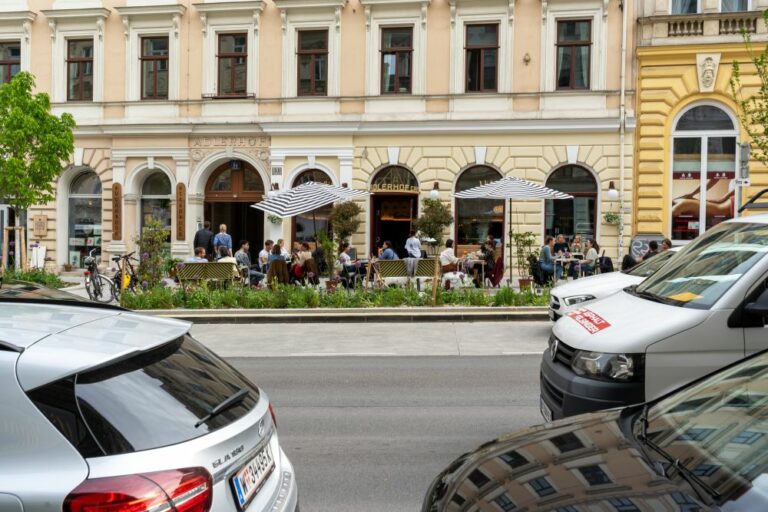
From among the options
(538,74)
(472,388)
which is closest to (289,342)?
(472,388)

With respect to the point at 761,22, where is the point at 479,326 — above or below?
below

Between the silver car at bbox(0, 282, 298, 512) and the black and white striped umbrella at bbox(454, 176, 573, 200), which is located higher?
the black and white striped umbrella at bbox(454, 176, 573, 200)

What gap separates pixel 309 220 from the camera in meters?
26.7

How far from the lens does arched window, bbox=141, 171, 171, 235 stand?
91.6 ft

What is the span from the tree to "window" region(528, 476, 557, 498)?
21152mm

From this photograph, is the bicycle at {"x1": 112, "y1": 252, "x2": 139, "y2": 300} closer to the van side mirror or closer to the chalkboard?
the van side mirror

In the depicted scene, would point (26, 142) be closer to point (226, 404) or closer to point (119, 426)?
point (226, 404)

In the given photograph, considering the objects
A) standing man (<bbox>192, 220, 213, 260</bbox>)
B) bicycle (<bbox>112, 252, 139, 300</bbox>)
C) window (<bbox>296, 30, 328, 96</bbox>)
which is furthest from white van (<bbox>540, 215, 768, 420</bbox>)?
window (<bbox>296, 30, 328, 96</bbox>)

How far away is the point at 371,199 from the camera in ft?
85.3

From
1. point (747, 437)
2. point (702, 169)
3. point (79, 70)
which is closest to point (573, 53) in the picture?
point (702, 169)

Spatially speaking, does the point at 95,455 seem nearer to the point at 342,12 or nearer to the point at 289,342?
the point at 289,342

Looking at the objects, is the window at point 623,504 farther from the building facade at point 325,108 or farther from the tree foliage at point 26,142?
the building facade at point 325,108

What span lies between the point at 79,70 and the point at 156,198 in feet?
19.1

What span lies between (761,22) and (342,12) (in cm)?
1405
